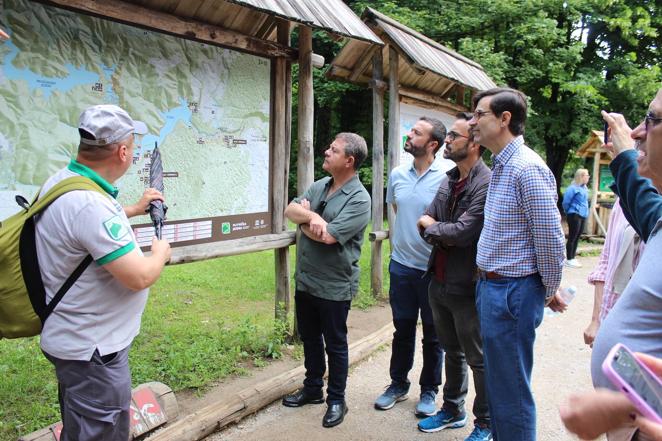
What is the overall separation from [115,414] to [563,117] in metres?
16.8

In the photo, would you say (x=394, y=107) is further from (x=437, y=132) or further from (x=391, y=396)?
(x=391, y=396)

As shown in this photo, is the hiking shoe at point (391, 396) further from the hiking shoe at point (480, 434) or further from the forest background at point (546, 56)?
the forest background at point (546, 56)

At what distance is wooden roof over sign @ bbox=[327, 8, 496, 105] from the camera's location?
6066 mm

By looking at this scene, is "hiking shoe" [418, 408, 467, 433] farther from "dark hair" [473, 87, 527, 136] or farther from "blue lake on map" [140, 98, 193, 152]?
"blue lake on map" [140, 98, 193, 152]

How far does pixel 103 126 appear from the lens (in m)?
2.11

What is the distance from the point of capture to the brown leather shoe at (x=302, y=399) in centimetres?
401

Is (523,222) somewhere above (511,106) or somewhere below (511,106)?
below

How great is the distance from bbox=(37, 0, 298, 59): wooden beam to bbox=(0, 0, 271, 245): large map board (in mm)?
60

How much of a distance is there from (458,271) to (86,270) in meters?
2.22

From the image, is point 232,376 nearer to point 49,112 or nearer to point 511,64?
point 49,112

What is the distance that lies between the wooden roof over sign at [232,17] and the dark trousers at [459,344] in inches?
89.4

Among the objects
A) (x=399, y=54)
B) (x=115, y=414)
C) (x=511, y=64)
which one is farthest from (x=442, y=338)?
(x=511, y=64)

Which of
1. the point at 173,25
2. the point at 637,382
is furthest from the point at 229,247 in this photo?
the point at 637,382

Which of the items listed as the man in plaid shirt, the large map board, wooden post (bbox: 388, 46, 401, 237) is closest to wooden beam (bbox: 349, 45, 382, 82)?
wooden post (bbox: 388, 46, 401, 237)
